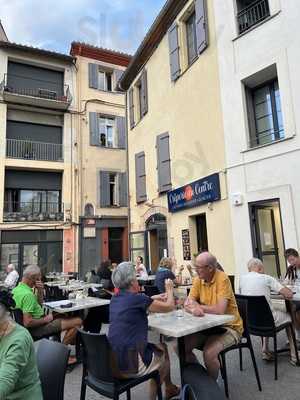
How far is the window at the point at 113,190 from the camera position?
57.8 ft

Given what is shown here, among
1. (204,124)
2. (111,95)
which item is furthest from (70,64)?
(204,124)

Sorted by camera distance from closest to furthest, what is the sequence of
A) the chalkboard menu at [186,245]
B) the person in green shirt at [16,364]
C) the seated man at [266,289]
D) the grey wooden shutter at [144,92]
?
the person in green shirt at [16,364] → the seated man at [266,289] → the chalkboard menu at [186,245] → the grey wooden shutter at [144,92]

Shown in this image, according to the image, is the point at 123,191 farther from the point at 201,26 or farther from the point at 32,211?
the point at 201,26

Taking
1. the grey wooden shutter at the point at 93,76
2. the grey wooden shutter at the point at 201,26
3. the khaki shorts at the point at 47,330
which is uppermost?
the grey wooden shutter at the point at 93,76

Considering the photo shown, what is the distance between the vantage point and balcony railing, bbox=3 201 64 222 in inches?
599

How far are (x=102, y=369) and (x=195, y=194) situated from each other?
6.75 meters

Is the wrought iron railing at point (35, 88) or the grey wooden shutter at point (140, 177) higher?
the wrought iron railing at point (35, 88)

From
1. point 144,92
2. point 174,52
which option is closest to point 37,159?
point 144,92

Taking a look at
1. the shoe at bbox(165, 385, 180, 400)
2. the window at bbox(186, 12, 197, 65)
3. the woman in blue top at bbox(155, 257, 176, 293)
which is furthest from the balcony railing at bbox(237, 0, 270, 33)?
the shoe at bbox(165, 385, 180, 400)

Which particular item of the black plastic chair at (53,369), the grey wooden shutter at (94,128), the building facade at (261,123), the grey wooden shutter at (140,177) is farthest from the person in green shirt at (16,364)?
the grey wooden shutter at (94,128)

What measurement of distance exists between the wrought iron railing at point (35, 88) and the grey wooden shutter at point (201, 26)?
9.40 meters

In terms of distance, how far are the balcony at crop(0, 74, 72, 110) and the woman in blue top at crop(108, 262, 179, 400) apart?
49.5 feet

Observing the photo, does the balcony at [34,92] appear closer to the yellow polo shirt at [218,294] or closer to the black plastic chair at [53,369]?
the yellow polo shirt at [218,294]

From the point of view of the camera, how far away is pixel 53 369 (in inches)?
84.2
